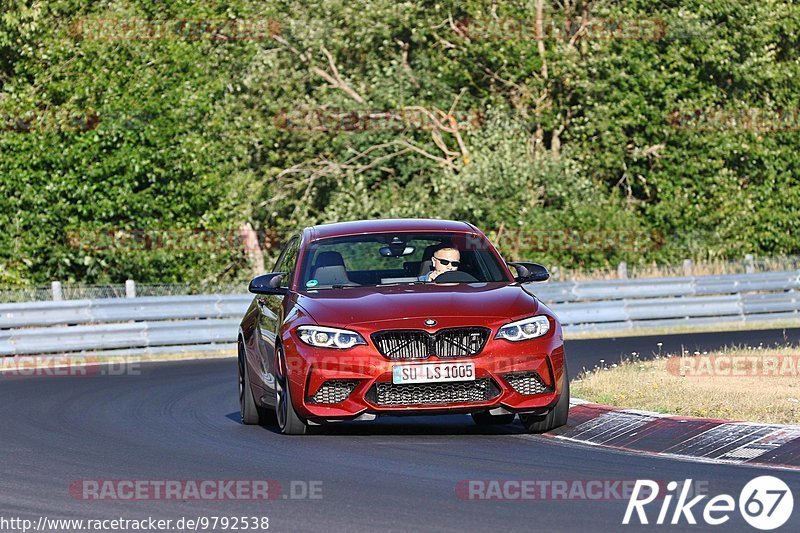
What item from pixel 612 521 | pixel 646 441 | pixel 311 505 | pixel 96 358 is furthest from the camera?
pixel 96 358

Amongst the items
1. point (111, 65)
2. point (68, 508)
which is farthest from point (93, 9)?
point (68, 508)

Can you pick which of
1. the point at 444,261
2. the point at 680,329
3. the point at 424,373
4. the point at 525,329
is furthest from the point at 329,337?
the point at 680,329

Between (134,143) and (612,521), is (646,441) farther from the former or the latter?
(134,143)

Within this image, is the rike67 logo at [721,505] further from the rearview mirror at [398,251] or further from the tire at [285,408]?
the rearview mirror at [398,251]

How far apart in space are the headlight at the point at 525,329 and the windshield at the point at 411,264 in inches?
42.0

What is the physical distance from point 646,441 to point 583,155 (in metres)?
30.3

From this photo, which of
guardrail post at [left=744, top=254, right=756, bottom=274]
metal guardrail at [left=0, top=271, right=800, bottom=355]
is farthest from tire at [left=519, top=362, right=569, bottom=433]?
guardrail post at [left=744, top=254, right=756, bottom=274]

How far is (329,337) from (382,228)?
1.90 meters

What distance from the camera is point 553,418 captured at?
11.3m

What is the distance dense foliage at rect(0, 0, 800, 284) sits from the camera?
34.1 meters

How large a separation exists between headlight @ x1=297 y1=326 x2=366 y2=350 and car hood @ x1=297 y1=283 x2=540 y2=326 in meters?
0.06

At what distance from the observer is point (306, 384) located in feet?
35.3

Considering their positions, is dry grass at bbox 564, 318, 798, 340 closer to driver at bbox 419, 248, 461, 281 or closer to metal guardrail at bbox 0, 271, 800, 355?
metal guardrail at bbox 0, 271, 800, 355

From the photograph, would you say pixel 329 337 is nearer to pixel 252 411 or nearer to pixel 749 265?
pixel 252 411
